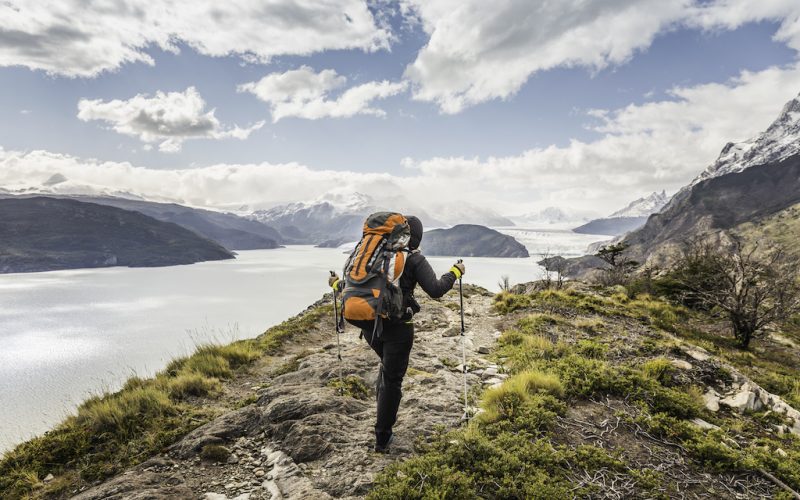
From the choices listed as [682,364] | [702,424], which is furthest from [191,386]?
[682,364]

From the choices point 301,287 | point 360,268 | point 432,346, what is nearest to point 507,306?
point 432,346

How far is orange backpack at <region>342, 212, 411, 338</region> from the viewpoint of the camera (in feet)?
16.8

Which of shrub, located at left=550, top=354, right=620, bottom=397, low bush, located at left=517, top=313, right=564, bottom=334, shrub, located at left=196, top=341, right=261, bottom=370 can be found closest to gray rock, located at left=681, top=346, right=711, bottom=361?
shrub, located at left=550, top=354, right=620, bottom=397

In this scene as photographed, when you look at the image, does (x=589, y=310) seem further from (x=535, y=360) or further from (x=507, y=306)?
(x=535, y=360)

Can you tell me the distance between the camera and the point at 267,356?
13.0 m

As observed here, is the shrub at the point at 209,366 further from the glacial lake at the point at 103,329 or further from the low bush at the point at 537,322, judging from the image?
the low bush at the point at 537,322

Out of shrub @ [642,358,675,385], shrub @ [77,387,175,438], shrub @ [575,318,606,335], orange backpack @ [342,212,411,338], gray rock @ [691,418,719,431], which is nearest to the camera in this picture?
orange backpack @ [342,212,411,338]

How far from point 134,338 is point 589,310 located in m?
79.1

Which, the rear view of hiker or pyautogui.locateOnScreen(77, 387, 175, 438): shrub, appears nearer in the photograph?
the rear view of hiker

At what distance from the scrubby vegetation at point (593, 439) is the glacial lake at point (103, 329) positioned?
763cm

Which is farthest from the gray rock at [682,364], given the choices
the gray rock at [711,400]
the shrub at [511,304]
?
the shrub at [511,304]

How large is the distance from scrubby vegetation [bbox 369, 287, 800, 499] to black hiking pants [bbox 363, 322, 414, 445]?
69 cm

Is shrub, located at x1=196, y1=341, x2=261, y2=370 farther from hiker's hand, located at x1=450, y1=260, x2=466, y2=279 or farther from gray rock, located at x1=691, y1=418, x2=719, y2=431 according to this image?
gray rock, located at x1=691, y1=418, x2=719, y2=431

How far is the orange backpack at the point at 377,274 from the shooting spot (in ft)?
16.8
